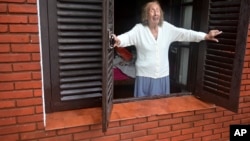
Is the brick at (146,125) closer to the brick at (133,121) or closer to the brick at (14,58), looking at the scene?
the brick at (133,121)

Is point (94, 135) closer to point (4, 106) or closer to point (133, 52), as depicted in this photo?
point (4, 106)

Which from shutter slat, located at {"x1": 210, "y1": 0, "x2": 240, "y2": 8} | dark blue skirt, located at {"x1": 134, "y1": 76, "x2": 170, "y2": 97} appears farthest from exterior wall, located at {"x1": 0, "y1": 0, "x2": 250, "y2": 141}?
shutter slat, located at {"x1": 210, "y1": 0, "x2": 240, "y2": 8}

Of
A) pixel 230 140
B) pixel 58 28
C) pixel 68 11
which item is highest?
pixel 68 11

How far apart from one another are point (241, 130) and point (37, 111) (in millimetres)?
1925

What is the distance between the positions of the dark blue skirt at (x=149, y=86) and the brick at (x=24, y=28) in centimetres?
124

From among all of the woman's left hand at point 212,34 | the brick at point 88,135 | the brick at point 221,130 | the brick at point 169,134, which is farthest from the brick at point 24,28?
the brick at point 221,130

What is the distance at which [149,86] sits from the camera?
2.60 meters

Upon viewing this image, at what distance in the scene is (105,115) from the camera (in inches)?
71.0

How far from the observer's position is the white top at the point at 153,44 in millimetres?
2479

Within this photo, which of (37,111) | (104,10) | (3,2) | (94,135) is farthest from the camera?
(94,135)

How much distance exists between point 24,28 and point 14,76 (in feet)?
1.06

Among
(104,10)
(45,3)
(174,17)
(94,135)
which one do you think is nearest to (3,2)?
(45,3)

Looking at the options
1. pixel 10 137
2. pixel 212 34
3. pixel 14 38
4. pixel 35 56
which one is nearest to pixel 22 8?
pixel 14 38

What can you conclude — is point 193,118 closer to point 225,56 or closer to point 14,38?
point 225,56
